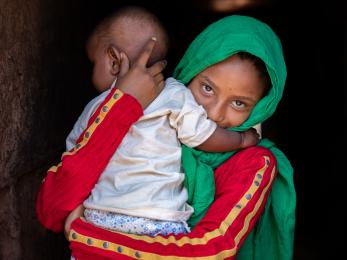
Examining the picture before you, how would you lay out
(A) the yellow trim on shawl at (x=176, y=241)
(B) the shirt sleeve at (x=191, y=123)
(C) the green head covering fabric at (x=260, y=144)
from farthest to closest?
1. (C) the green head covering fabric at (x=260, y=144)
2. (B) the shirt sleeve at (x=191, y=123)
3. (A) the yellow trim on shawl at (x=176, y=241)

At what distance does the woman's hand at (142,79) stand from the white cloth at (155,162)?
0.03m

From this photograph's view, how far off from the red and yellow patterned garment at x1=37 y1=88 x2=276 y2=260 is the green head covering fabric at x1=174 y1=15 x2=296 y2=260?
0.12 m

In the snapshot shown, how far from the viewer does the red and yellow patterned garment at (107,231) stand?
1580 mm

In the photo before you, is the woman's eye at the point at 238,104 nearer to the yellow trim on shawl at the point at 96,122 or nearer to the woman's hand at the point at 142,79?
the woman's hand at the point at 142,79

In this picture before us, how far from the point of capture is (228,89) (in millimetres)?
1814

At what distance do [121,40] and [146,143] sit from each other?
40 cm

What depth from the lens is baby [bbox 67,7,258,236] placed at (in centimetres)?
160

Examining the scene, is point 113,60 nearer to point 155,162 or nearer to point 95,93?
point 155,162

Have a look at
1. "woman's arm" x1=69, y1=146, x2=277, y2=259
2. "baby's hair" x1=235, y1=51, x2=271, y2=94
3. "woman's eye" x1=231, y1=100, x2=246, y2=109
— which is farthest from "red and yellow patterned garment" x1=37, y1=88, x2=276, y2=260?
"baby's hair" x1=235, y1=51, x2=271, y2=94

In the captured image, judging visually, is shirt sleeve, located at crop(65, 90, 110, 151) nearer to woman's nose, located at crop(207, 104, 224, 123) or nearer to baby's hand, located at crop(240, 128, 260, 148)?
woman's nose, located at crop(207, 104, 224, 123)

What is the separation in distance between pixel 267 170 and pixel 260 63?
370mm

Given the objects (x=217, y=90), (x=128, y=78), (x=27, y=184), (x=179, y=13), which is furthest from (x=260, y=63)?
(x=179, y=13)

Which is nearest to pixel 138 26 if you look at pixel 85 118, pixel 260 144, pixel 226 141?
pixel 85 118

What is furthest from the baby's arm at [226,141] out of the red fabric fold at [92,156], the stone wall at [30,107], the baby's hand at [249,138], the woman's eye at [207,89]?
the stone wall at [30,107]
